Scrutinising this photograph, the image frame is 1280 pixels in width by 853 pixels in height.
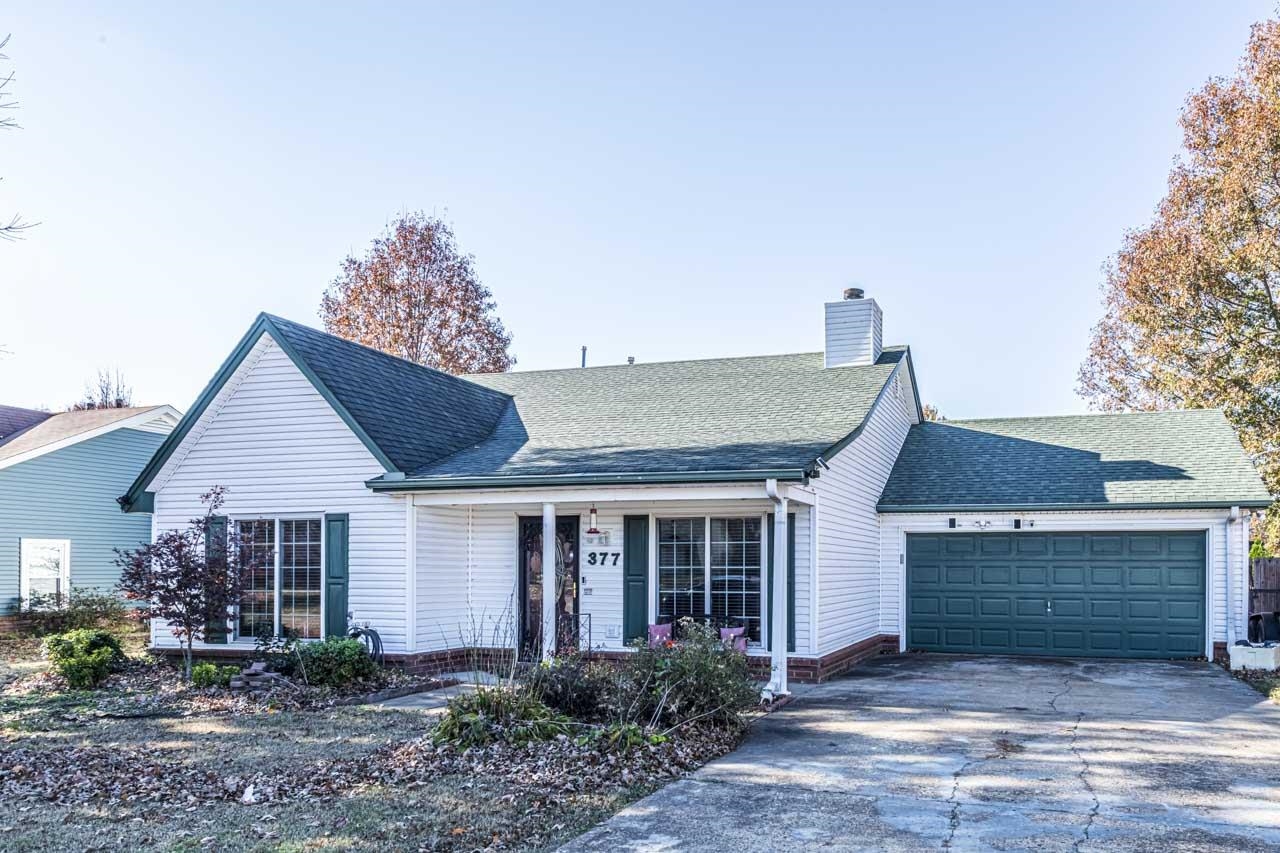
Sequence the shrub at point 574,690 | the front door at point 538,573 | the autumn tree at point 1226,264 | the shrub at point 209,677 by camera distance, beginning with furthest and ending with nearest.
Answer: the autumn tree at point 1226,264 < the front door at point 538,573 < the shrub at point 209,677 < the shrub at point 574,690

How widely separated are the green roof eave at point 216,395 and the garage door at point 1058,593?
8.61 m

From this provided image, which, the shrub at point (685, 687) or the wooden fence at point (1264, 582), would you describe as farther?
the wooden fence at point (1264, 582)

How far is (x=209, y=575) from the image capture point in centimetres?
1230

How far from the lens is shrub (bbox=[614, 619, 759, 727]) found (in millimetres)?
8672

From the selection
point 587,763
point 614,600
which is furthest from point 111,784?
point 614,600

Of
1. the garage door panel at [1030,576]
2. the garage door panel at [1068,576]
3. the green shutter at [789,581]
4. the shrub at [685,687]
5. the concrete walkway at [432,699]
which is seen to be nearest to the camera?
the shrub at [685,687]

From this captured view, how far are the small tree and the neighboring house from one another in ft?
30.1

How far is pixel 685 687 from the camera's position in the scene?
8797 millimetres

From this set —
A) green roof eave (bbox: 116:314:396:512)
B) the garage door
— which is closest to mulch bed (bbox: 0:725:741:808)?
green roof eave (bbox: 116:314:396:512)

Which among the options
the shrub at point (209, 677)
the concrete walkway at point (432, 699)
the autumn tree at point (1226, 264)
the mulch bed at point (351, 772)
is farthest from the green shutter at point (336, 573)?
the autumn tree at point (1226, 264)

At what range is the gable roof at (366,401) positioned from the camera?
1319 cm

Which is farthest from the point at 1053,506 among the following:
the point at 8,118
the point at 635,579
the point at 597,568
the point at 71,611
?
the point at 71,611

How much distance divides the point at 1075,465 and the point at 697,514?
22.5 feet

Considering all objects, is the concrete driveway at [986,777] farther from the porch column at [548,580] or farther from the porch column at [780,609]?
the porch column at [548,580]
